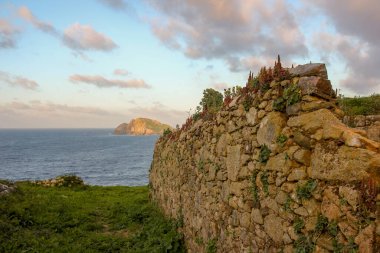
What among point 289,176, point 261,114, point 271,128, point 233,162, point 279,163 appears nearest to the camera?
point 289,176

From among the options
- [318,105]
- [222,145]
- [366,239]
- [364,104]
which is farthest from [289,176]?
[364,104]

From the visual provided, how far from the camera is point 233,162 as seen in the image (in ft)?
25.0

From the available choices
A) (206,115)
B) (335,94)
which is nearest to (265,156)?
(335,94)

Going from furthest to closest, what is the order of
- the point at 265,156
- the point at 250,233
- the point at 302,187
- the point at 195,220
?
the point at 195,220 → the point at 250,233 → the point at 265,156 → the point at 302,187

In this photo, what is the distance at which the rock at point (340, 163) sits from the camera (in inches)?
166

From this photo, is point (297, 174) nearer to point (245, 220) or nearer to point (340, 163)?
point (340, 163)

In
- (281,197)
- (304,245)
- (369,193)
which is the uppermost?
(369,193)

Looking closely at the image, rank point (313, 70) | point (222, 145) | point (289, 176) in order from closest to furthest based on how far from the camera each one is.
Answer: point (289, 176), point (313, 70), point (222, 145)

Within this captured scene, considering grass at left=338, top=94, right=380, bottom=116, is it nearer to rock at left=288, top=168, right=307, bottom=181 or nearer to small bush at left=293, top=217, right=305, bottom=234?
rock at left=288, top=168, right=307, bottom=181

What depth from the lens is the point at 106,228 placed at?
47.4 feet

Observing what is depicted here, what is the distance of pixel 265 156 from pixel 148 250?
6.82m

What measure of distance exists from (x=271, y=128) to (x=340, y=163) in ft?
5.63

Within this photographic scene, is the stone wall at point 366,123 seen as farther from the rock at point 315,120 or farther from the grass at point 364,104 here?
the grass at point 364,104

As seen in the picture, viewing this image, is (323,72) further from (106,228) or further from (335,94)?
(106,228)
